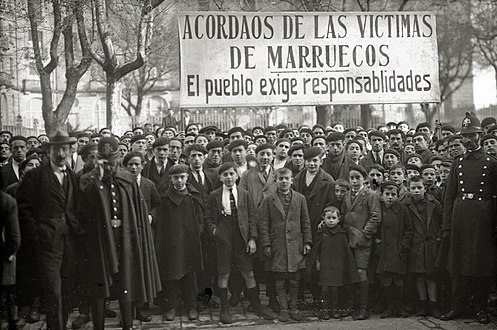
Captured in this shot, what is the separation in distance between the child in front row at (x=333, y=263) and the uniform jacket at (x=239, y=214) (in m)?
0.85

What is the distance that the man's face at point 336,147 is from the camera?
8.59 metres

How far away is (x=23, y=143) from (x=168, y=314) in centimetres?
348

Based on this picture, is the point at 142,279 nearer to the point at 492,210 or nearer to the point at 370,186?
the point at 370,186

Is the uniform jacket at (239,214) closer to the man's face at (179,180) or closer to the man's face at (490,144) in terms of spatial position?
the man's face at (179,180)

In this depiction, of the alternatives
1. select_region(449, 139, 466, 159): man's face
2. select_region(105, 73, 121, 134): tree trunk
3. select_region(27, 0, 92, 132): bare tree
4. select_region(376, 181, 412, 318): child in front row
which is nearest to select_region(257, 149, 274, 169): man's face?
select_region(376, 181, 412, 318): child in front row

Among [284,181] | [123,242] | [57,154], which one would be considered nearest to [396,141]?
[284,181]

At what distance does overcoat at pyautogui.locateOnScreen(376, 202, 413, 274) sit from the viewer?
703 cm

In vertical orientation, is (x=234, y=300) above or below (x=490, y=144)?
below

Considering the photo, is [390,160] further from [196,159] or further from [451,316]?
[196,159]

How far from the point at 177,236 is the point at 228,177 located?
924mm

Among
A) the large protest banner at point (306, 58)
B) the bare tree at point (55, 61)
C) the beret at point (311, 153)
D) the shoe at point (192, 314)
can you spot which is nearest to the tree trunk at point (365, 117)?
the bare tree at point (55, 61)

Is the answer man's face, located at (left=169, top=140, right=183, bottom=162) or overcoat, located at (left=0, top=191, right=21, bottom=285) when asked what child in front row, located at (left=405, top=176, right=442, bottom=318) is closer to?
man's face, located at (left=169, top=140, right=183, bottom=162)

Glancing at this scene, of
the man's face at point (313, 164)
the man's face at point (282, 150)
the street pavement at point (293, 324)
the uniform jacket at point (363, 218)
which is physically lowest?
the street pavement at point (293, 324)

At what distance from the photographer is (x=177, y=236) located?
Answer: 23.4ft
